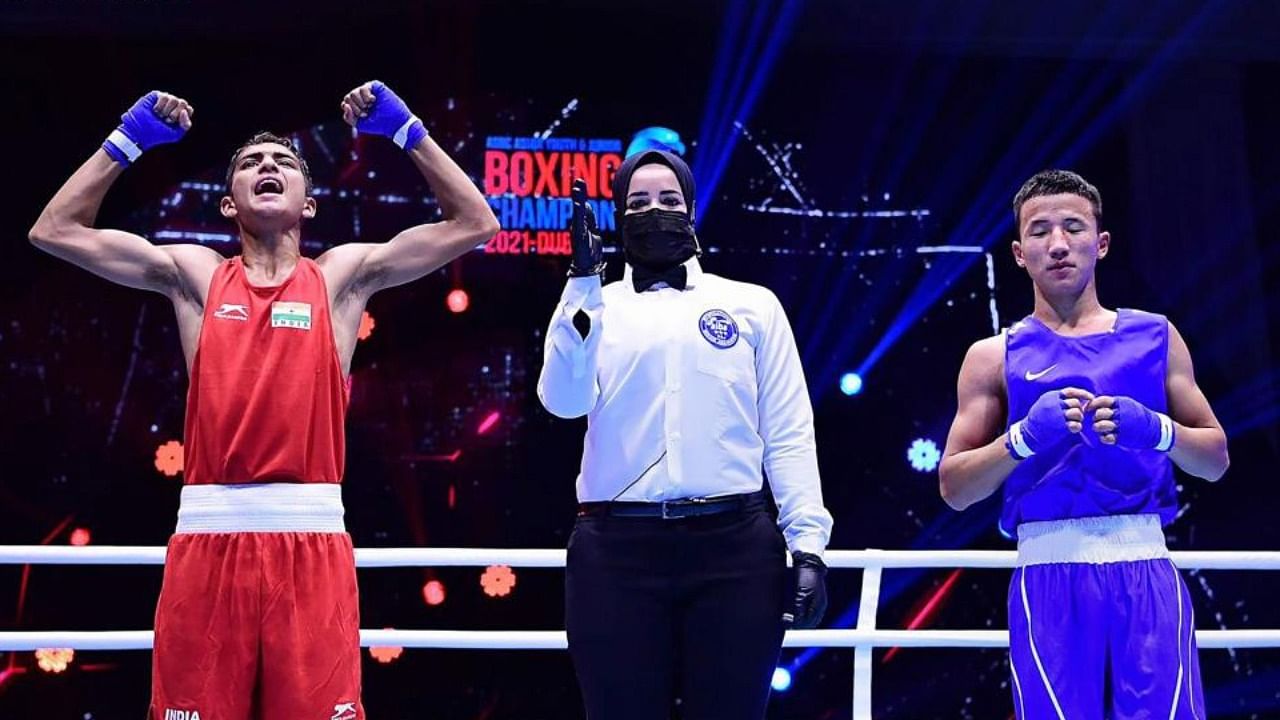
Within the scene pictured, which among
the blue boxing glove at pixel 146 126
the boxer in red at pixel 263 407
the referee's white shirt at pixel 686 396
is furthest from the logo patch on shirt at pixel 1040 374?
the blue boxing glove at pixel 146 126

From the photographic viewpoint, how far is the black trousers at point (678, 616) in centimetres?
214

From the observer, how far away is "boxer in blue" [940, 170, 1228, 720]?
2.25 meters

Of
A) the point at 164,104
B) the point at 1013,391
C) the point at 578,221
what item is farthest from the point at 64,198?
the point at 1013,391

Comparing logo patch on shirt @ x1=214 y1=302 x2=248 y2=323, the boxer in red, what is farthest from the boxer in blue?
logo patch on shirt @ x1=214 y1=302 x2=248 y2=323

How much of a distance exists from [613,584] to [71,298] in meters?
4.56

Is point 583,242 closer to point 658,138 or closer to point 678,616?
point 678,616

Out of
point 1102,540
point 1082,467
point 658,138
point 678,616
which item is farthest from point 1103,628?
point 658,138

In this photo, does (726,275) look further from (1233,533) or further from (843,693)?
(1233,533)

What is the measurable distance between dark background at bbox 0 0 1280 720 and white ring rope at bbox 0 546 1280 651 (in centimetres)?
275

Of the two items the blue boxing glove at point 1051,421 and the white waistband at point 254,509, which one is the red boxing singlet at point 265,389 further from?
the blue boxing glove at point 1051,421

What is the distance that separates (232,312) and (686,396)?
818 mm

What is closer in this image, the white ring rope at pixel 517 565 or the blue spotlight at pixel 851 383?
the white ring rope at pixel 517 565

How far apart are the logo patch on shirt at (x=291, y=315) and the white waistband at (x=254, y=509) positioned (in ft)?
0.94

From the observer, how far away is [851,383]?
6223 mm
